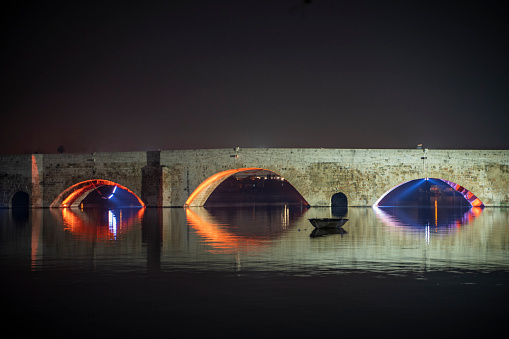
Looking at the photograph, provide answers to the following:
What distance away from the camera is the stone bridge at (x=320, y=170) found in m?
37.5

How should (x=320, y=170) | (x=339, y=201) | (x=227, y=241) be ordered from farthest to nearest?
(x=339, y=201), (x=320, y=170), (x=227, y=241)

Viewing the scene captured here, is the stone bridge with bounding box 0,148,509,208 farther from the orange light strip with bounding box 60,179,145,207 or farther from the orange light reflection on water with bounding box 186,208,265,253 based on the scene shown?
the orange light reflection on water with bounding box 186,208,265,253

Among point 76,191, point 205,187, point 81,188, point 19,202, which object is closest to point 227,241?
point 205,187

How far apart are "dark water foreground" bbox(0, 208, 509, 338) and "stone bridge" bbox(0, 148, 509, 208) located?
2178 cm

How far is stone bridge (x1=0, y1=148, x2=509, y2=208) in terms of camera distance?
3750cm

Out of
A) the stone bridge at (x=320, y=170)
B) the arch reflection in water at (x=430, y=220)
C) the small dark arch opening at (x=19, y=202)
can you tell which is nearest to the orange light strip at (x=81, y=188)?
the stone bridge at (x=320, y=170)

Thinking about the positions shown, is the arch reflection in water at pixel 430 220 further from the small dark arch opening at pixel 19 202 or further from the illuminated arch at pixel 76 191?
the small dark arch opening at pixel 19 202

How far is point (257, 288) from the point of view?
8.73 metres

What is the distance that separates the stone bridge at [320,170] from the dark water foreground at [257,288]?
21777 mm

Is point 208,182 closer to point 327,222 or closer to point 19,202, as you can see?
point 19,202

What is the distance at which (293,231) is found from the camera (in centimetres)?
1914

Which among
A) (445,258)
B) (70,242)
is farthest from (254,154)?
(445,258)

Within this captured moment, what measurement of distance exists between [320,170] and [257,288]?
29.2 metres

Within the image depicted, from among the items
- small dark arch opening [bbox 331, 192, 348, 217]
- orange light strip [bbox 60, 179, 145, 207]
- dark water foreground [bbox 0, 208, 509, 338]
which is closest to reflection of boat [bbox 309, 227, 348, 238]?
dark water foreground [bbox 0, 208, 509, 338]
